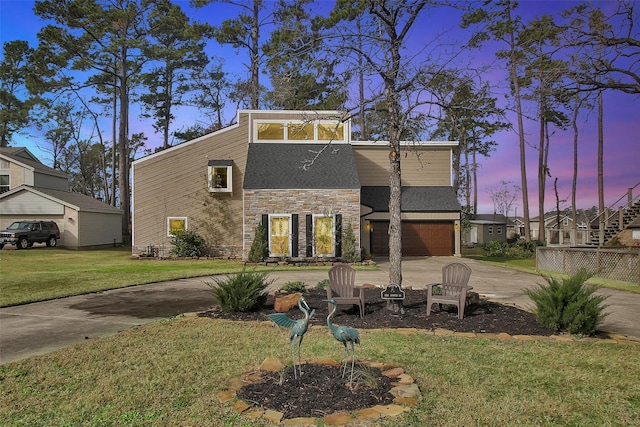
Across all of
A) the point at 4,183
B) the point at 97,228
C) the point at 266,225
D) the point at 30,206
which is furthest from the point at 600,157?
the point at 4,183

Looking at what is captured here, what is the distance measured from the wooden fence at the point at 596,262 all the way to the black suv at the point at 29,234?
25.8 metres

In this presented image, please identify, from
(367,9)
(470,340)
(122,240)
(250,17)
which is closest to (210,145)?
(250,17)

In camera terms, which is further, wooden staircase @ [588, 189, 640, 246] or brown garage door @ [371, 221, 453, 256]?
brown garage door @ [371, 221, 453, 256]

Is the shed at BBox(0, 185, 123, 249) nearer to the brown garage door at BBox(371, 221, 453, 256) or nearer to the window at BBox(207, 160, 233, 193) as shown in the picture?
the window at BBox(207, 160, 233, 193)

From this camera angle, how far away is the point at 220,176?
76.0ft

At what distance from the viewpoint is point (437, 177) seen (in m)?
26.5

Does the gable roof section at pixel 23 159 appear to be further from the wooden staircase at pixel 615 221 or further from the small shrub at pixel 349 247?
the wooden staircase at pixel 615 221

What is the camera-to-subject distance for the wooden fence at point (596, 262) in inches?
550

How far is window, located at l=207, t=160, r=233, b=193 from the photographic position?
22672mm

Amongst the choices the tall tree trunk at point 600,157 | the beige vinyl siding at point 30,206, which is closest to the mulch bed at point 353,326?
the beige vinyl siding at point 30,206

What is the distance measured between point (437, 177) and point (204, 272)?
16.0 metres

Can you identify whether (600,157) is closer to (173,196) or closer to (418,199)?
(418,199)

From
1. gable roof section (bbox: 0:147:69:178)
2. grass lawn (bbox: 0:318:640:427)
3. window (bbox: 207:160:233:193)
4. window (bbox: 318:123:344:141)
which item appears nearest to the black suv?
gable roof section (bbox: 0:147:69:178)

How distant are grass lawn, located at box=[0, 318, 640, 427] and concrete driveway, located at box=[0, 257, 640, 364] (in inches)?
27.5
